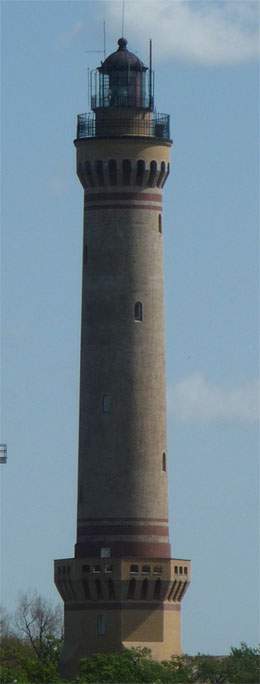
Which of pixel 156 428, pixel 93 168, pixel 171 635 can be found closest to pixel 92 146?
pixel 93 168

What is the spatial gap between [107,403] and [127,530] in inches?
255

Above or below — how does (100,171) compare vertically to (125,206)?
above

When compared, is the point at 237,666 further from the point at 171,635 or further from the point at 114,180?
the point at 114,180

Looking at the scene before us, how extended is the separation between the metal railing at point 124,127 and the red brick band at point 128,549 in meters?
20.6

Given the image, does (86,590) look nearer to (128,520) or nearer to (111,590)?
(111,590)

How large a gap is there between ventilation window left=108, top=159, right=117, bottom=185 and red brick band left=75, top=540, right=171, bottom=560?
18082mm

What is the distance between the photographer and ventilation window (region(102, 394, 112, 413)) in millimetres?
155875

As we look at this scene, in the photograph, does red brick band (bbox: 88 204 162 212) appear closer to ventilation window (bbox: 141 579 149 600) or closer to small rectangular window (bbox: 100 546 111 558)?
small rectangular window (bbox: 100 546 111 558)

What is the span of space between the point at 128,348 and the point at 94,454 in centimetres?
557

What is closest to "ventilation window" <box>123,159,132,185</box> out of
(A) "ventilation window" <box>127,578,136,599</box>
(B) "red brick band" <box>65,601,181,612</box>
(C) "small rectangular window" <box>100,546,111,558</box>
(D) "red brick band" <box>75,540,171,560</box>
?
(D) "red brick band" <box>75,540,171,560</box>

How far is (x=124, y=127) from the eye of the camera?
519 ft

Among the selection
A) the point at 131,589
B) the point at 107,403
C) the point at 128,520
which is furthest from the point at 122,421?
the point at 131,589

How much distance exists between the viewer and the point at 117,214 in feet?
512

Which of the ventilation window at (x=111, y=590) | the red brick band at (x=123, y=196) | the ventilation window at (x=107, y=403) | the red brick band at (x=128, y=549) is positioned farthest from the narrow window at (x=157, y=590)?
the red brick band at (x=123, y=196)
